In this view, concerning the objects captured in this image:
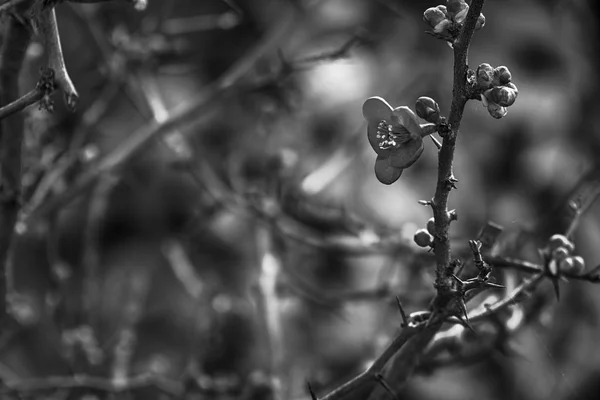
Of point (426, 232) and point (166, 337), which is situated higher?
point (426, 232)

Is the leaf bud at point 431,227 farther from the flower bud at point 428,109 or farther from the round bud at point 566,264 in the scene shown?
the round bud at point 566,264

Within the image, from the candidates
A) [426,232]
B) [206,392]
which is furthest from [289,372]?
[426,232]

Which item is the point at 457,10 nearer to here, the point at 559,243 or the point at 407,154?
the point at 407,154

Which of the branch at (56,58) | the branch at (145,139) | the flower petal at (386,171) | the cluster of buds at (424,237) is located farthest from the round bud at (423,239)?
the branch at (145,139)

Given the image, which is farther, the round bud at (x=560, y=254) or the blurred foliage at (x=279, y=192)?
the blurred foliage at (x=279, y=192)

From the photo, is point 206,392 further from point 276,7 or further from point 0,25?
point 276,7
